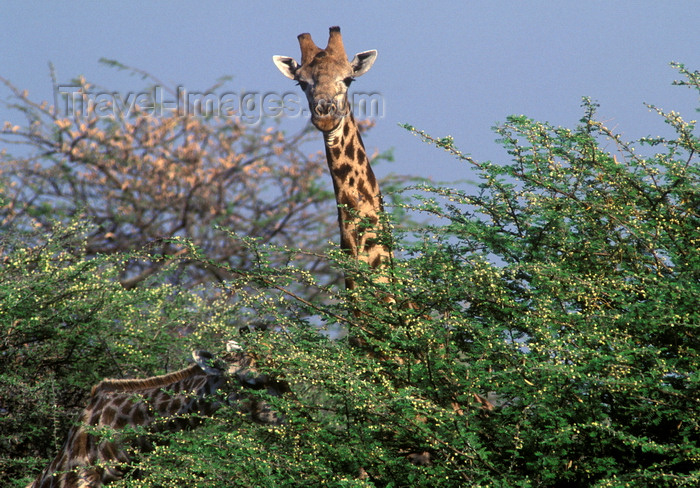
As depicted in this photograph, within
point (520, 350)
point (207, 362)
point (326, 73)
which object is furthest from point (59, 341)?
point (520, 350)

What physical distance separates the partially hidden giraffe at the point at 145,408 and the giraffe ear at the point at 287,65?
3572mm

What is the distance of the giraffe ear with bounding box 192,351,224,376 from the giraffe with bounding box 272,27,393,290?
1539mm

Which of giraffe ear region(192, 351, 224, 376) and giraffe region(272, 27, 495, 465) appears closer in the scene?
giraffe ear region(192, 351, 224, 376)

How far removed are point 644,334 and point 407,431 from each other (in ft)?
5.17

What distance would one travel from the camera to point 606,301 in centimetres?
515

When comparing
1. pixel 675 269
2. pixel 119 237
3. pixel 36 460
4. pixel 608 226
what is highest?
pixel 119 237

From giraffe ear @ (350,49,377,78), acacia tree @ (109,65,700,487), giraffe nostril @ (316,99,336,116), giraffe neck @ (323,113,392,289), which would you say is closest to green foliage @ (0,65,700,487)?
acacia tree @ (109,65,700,487)

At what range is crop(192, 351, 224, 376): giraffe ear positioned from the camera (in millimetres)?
5945

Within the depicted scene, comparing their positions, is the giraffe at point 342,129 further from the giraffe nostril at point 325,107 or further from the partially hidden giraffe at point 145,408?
the partially hidden giraffe at point 145,408

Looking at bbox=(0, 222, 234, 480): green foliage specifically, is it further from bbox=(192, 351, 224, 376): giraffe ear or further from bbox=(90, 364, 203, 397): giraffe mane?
bbox=(192, 351, 224, 376): giraffe ear

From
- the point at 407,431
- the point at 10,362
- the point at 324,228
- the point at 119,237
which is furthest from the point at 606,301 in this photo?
the point at 119,237

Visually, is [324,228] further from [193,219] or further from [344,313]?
A: [344,313]

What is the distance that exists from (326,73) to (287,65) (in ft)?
2.34

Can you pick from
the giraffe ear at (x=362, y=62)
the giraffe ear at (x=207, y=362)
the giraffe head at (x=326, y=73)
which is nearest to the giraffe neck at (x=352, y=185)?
the giraffe head at (x=326, y=73)
